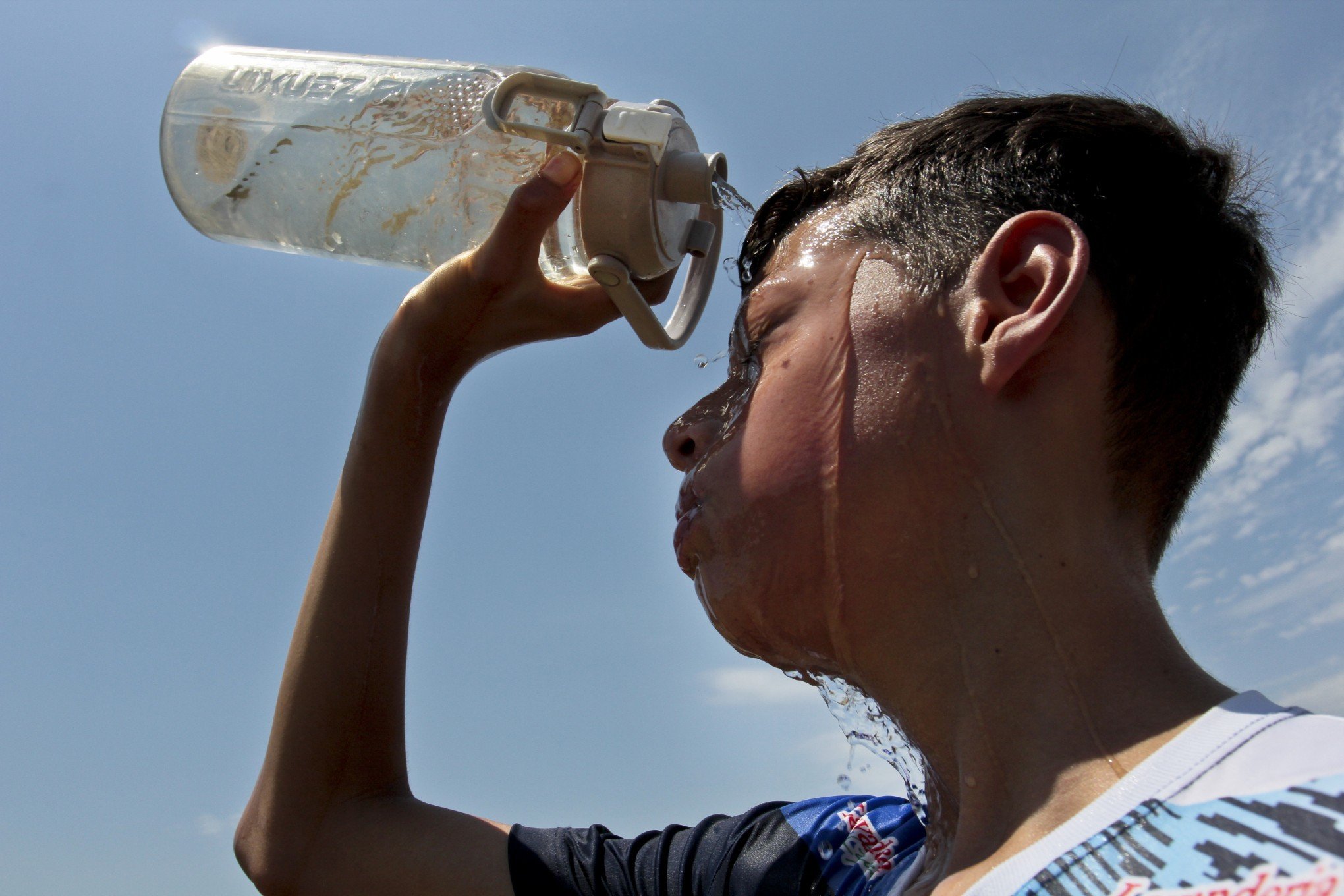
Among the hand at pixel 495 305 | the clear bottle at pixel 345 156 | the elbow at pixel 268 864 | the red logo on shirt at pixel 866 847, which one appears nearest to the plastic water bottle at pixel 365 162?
the clear bottle at pixel 345 156

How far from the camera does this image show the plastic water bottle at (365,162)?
1994mm

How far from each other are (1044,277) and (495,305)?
47.7 inches

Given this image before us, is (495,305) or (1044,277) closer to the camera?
(1044,277)

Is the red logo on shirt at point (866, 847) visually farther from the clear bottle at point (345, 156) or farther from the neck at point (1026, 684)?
the clear bottle at point (345, 156)

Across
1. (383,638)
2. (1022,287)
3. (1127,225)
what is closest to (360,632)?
(383,638)

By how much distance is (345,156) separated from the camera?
85.0 inches

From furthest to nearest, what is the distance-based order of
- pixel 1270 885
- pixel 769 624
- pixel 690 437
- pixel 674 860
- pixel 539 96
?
pixel 674 860 → pixel 539 96 → pixel 690 437 → pixel 769 624 → pixel 1270 885

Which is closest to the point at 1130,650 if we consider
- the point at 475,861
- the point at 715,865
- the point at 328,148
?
the point at 715,865

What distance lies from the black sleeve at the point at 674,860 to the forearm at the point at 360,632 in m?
0.38

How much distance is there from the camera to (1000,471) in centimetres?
132

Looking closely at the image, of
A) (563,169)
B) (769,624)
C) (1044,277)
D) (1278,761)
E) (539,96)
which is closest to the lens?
(1278,761)

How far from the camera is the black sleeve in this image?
1854 millimetres

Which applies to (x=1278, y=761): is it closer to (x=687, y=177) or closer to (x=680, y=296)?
(x=687, y=177)

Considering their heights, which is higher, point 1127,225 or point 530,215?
point 530,215
